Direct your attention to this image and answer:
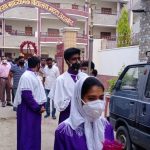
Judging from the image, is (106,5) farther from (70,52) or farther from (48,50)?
(70,52)

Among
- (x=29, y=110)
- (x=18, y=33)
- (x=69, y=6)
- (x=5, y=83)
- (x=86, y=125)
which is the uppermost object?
(x=69, y=6)

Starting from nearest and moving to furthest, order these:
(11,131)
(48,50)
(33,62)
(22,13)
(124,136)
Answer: (33,62) < (124,136) < (11,131) < (22,13) < (48,50)

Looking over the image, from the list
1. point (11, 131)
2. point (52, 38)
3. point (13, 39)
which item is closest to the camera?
point (11, 131)

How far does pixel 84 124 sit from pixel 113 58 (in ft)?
49.9

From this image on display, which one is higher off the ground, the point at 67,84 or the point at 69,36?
the point at 69,36

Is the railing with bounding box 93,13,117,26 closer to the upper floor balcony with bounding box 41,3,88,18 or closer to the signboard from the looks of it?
the upper floor balcony with bounding box 41,3,88,18

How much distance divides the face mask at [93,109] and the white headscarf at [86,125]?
30mm

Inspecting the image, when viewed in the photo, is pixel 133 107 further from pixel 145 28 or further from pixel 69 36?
pixel 69 36

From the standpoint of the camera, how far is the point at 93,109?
8.54ft

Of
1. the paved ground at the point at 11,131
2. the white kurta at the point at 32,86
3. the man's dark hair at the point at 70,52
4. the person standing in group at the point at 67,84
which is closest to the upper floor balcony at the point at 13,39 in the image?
the paved ground at the point at 11,131

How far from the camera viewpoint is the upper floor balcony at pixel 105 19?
4147 cm

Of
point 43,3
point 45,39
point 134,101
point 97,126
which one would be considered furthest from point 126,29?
point 97,126

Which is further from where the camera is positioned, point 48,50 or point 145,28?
point 48,50

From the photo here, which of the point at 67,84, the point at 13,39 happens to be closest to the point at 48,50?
the point at 13,39
